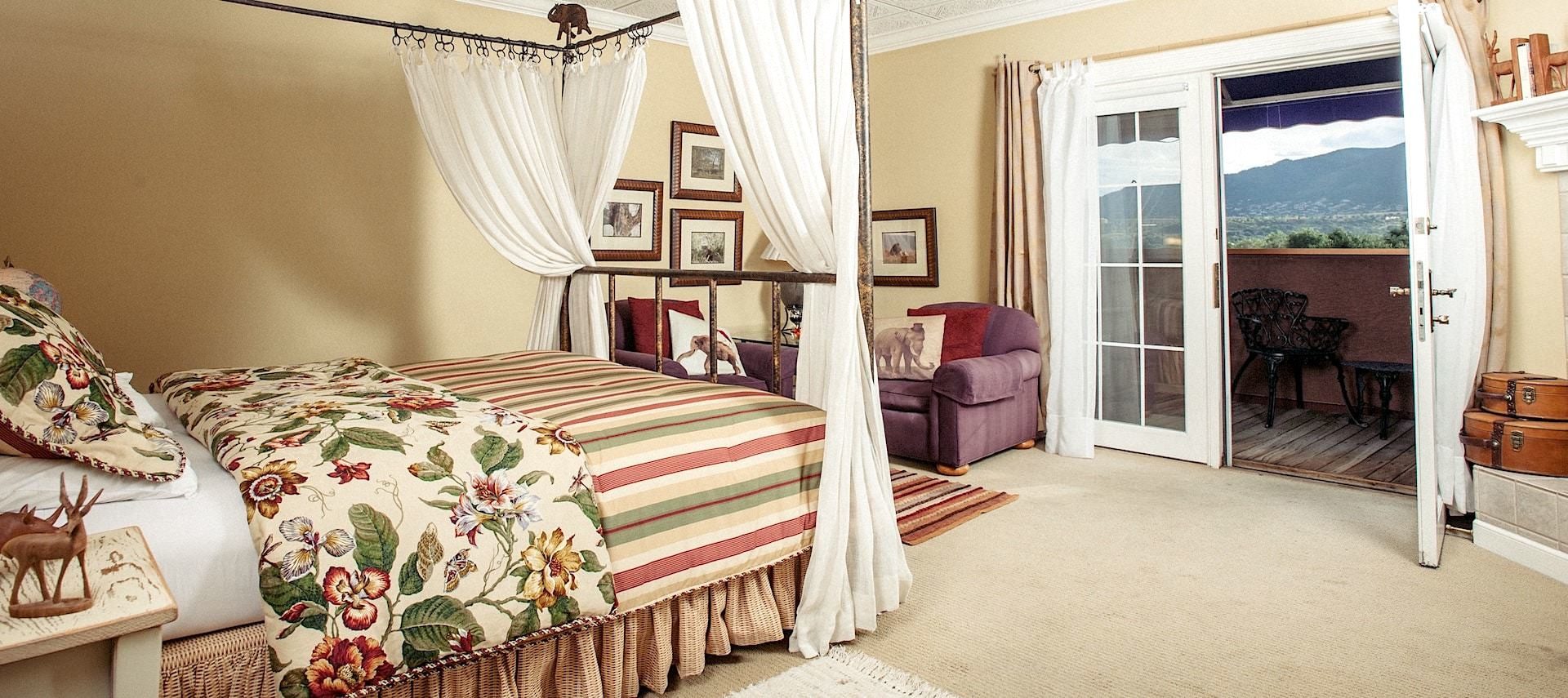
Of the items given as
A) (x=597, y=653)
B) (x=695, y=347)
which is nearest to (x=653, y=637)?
(x=597, y=653)

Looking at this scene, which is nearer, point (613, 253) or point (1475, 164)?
point (1475, 164)

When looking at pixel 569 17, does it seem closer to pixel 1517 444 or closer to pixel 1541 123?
pixel 1541 123

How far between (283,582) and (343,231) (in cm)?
326

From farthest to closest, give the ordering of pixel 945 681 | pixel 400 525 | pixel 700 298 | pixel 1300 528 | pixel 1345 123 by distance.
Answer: pixel 1345 123 < pixel 700 298 < pixel 1300 528 < pixel 945 681 < pixel 400 525

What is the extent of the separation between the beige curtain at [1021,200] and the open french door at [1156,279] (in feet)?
1.06

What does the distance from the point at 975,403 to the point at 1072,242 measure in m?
1.13

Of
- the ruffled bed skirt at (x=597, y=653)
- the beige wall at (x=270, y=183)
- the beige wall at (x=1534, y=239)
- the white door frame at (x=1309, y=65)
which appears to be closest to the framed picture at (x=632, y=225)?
the beige wall at (x=270, y=183)

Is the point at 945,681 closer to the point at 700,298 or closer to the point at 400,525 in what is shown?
the point at 400,525

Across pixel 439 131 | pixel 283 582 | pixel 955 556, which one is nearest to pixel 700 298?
pixel 439 131

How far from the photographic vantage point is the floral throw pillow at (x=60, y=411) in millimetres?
1717

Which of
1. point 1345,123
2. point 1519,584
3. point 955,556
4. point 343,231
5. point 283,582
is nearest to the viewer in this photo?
point 283,582

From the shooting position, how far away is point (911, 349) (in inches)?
197

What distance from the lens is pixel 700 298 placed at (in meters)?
6.20

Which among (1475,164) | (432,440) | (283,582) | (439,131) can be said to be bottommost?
(283,582)
